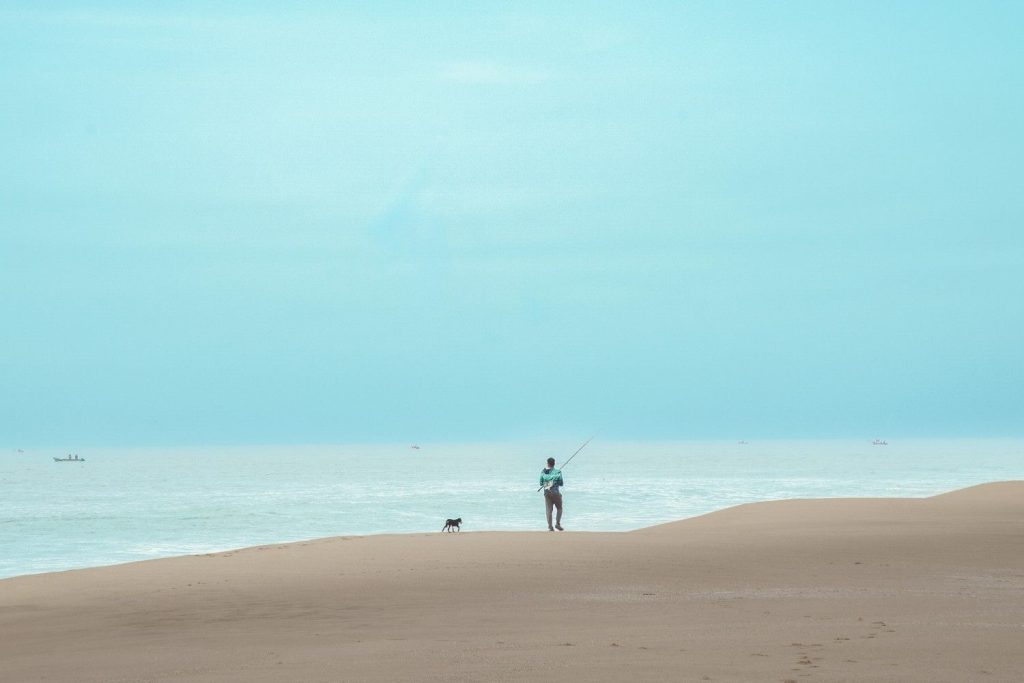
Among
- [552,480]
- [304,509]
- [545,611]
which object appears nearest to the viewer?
[545,611]

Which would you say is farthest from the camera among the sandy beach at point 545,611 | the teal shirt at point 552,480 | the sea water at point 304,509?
the sea water at point 304,509

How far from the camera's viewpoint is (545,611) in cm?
1254

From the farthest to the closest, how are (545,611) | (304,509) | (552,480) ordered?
1. (304,509)
2. (552,480)
3. (545,611)

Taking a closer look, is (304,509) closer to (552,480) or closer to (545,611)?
(552,480)

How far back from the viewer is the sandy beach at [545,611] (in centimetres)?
907

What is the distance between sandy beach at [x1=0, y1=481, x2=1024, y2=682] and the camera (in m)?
9.07

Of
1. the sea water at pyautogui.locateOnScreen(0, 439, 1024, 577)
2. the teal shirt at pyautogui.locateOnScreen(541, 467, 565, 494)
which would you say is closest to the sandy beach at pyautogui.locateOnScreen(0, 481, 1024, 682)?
the teal shirt at pyautogui.locateOnScreen(541, 467, 565, 494)

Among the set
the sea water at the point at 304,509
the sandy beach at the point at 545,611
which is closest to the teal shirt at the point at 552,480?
the sandy beach at the point at 545,611

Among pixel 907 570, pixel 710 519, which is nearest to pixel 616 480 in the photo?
pixel 710 519

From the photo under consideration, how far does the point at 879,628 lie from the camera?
1051cm

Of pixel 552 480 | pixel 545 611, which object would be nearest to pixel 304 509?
pixel 552 480

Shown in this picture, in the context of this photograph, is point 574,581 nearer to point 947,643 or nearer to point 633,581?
point 633,581

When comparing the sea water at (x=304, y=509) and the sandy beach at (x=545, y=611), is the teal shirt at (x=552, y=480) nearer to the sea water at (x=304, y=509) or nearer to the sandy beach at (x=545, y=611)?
the sandy beach at (x=545, y=611)

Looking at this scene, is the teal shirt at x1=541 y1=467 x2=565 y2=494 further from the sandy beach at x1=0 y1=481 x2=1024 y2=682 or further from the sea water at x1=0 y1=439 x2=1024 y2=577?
the sea water at x1=0 y1=439 x2=1024 y2=577
